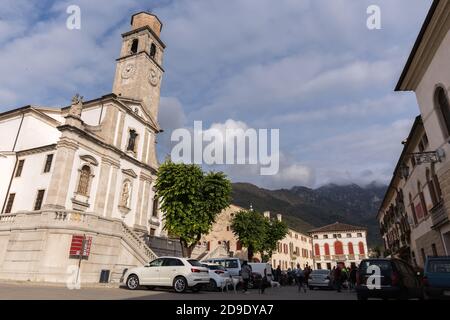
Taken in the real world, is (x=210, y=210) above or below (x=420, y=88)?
below

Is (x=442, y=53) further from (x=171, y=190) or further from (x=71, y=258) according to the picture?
(x=71, y=258)

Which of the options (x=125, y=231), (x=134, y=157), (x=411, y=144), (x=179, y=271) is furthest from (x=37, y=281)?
(x=411, y=144)

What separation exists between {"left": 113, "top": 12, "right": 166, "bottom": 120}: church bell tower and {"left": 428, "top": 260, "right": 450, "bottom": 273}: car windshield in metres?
31.9

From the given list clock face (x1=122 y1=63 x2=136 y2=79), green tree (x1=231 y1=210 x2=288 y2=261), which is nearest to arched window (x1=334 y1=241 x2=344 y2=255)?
green tree (x1=231 y1=210 x2=288 y2=261)

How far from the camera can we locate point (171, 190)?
82.1 feet

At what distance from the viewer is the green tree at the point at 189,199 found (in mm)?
24688

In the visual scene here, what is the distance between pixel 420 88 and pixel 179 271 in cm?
1396

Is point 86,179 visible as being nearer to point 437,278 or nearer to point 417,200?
point 437,278

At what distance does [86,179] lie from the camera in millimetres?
26297

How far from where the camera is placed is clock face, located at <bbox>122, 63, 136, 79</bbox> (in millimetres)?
39031

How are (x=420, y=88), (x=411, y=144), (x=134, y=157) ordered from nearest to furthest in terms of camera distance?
(x=420, y=88) < (x=411, y=144) < (x=134, y=157)

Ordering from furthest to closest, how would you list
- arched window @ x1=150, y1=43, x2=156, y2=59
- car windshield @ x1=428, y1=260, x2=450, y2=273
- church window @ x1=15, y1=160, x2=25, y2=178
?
arched window @ x1=150, y1=43, x2=156, y2=59
church window @ x1=15, y1=160, x2=25, y2=178
car windshield @ x1=428, y1=260, x2=450, y2=273

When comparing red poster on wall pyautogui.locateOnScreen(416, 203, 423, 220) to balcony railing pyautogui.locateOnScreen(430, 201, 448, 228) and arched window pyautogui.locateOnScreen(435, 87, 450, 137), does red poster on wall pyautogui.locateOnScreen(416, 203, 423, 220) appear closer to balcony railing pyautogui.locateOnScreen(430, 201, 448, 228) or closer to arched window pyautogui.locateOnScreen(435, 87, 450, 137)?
balcony railing pyautogui.locateOnScreen(430, 201, 448, 228)
